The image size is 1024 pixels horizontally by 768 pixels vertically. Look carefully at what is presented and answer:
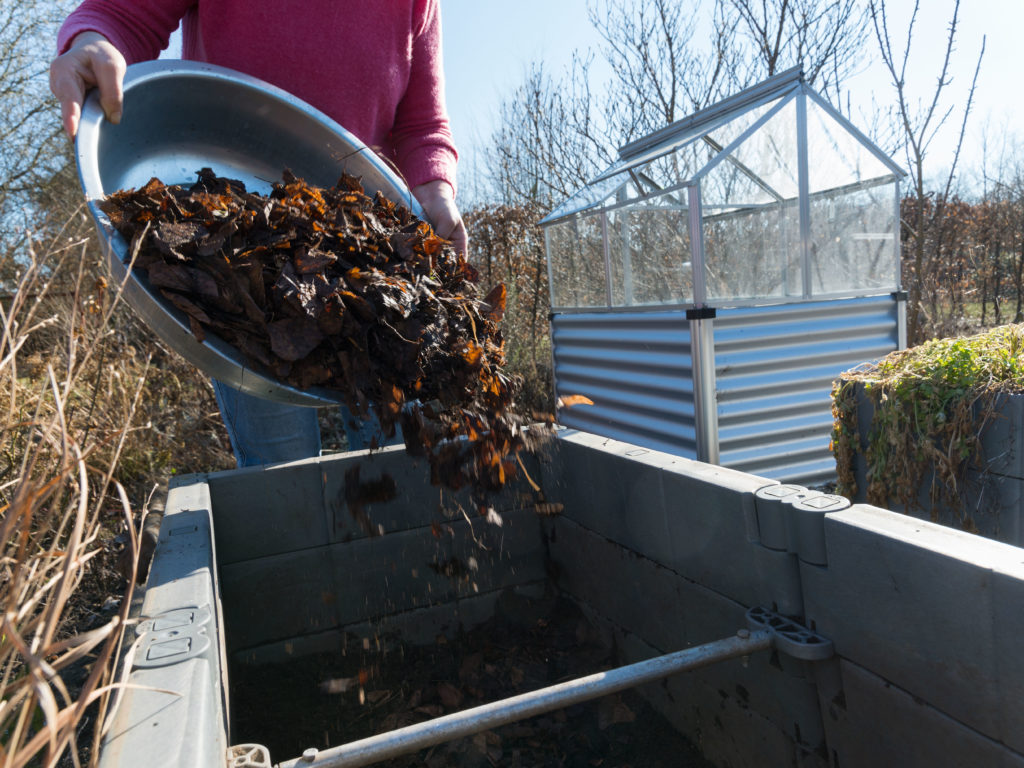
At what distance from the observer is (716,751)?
6.43 feet

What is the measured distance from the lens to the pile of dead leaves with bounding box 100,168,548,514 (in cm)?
174

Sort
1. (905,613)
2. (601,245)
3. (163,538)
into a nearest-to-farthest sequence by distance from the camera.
Answer: 1. (905,613)
2. (163,538)
3. (601,245)

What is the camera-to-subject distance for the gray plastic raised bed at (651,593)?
118 centimetres

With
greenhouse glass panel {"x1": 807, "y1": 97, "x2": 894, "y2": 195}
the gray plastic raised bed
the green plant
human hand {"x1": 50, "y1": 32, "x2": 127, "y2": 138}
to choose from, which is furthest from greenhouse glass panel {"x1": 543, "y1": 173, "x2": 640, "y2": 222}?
human hand {"x1": 50, "y1": 32, "x2": 127, "y2": 138}

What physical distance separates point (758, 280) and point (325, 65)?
280 centimetres

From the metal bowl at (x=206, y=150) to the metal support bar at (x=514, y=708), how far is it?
841 millimetres

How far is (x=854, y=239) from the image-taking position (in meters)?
4.39

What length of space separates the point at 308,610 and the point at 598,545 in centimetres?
104

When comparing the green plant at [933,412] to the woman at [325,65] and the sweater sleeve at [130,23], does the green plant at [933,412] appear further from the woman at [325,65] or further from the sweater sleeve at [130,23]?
the sweater sleeve at [130,23]

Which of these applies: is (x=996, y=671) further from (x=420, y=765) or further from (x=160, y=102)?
(x=160, y=102)

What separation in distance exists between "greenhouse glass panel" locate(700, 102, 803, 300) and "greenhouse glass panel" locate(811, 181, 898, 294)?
0.14 meters

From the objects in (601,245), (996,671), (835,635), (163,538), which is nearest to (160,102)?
(163,538)

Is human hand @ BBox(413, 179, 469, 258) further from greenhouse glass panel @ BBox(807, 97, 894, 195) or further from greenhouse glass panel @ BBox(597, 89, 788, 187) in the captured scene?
greenhouse glass panel @ BBox(807, 97, 894, 195)

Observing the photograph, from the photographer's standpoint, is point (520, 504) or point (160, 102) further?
point (520, 504)
